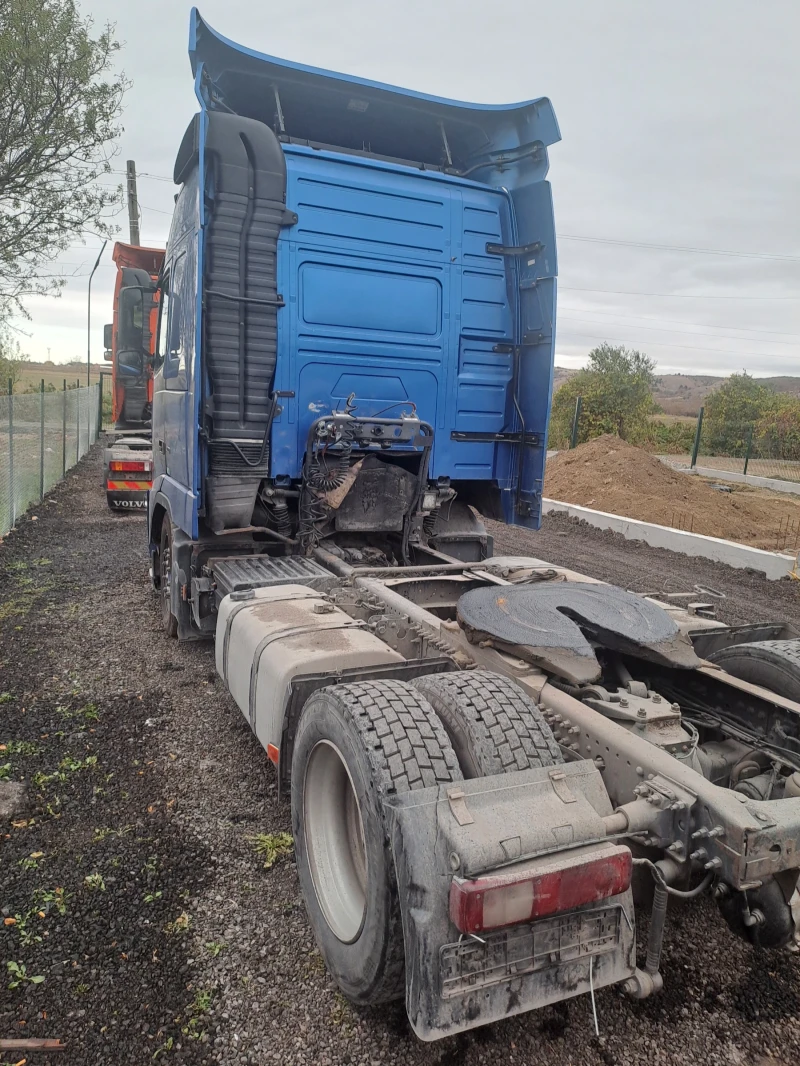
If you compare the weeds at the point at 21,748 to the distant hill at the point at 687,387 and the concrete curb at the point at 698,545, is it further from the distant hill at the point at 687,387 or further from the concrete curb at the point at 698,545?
the distant hill at the point at 687,387

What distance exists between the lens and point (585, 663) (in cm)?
288

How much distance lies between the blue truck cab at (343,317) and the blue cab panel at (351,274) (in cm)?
1

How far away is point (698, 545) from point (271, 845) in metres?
8.37

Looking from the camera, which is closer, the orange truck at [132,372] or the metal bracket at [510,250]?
the metal bracket at [510,250]

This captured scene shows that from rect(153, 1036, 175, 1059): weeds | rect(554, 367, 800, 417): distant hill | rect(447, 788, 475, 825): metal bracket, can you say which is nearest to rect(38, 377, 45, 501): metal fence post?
rect(153, 1036, 175, 1059): weeds

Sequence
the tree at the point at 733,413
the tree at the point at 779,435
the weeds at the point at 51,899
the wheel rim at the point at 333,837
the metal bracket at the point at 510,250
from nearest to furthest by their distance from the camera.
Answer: the wheel rim at the point at 333,837
the weeds at the point at 51,899
the metal bracket at the point at 510,250
the tree at the point at 779,435
the tree at the point at 733,413

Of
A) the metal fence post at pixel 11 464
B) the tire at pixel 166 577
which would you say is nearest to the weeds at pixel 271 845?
the tire at pixel 166 577

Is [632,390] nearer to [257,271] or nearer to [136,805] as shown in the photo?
[257,271]

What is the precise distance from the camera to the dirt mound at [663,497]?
11984mm

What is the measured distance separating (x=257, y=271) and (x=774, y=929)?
418 cm

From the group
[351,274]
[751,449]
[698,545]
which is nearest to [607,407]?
[751,449]

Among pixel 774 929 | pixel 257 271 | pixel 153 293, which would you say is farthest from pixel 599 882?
pixel 153 293

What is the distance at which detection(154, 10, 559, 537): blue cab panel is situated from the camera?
4480mm

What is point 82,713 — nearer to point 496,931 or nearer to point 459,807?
point 459,807
